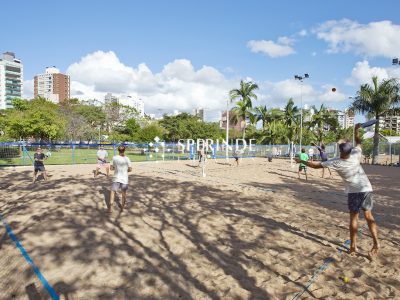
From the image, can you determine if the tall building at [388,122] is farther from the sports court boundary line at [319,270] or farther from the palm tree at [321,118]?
the sports court boundary line at [319,270]

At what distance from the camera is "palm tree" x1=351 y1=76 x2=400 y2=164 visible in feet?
98.7

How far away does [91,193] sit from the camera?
9.86 m

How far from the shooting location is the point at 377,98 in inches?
1190

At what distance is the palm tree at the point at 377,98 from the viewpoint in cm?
3009

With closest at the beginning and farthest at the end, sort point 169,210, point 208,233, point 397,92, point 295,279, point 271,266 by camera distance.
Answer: point 295,279 < point 271,266 < point 208,233 < point 169,210 < point 397,92

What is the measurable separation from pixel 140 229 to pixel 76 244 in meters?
1.37

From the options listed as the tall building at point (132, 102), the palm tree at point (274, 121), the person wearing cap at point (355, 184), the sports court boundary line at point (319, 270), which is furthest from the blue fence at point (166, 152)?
the tall building at point (132, 102)

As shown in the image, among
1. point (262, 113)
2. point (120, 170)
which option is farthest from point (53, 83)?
point (120, 170)

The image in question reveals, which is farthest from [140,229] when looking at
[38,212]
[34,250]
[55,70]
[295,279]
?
[55,70]

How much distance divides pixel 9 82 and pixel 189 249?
16126 centimetres

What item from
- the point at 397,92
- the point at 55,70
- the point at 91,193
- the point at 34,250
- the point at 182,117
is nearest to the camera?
the point at 34,250

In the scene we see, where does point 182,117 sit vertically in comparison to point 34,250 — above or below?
above

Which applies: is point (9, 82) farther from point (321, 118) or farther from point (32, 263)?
point (32, 263)

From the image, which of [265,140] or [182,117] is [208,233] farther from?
[182,117]
